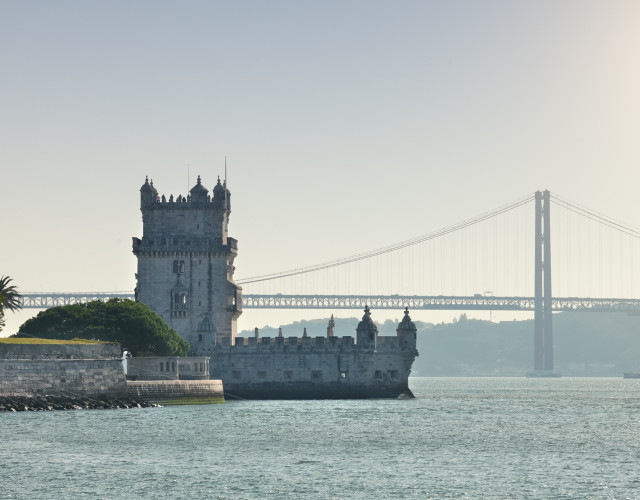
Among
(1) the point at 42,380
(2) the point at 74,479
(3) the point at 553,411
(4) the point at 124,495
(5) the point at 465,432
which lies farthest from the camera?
(3) the point at 553,411

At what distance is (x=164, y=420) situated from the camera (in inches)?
3014

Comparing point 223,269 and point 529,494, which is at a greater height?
point 223,269

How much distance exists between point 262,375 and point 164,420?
87.2 feet

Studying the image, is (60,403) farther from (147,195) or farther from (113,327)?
(147,195)

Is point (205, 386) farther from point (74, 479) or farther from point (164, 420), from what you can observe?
point (74, 479)

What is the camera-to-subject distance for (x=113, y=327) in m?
96.4

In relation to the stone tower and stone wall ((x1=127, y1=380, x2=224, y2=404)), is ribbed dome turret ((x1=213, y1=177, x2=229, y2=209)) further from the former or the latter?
stone wall ((x1=127, y1=380, x2=224, y2=404))

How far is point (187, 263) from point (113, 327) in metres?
11.6

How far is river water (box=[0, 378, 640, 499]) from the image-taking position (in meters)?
47.7

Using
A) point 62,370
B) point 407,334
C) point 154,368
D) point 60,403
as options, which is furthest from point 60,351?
point 407,334

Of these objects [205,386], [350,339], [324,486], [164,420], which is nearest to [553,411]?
[350,339]

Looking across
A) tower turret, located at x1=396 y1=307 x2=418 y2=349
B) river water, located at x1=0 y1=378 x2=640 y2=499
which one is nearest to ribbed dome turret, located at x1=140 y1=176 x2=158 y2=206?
tower turret, located at x1=396 y1=307 x2=418 y2=349

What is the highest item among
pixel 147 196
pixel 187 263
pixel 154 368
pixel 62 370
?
pixel 147 196

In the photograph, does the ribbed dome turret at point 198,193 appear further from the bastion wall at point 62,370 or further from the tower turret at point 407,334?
the bastion wall at point 62,370
